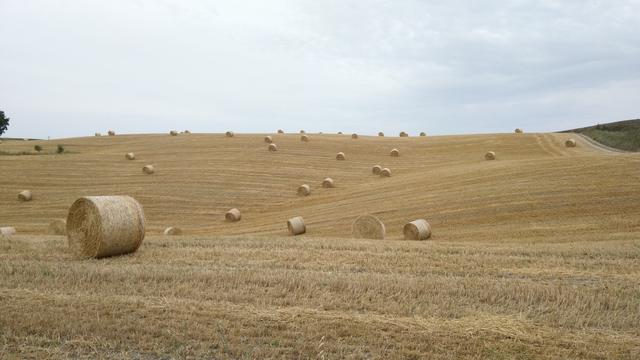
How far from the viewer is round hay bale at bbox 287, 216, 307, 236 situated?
20.6 m

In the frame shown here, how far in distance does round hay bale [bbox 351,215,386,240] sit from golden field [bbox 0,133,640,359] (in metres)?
1.81

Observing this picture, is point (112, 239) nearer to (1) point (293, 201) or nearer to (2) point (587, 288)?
(2) point (587, 288)

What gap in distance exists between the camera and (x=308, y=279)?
30.1ft

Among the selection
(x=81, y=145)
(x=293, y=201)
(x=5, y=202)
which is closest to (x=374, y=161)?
(x=293, y=201)

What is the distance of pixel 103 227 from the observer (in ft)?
38.8

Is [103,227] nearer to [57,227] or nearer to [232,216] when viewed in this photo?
[57,227]

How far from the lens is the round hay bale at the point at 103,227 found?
11867mm

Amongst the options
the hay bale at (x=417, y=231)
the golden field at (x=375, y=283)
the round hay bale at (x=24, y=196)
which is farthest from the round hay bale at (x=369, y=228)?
the round hay bale at (x=24, y=196)

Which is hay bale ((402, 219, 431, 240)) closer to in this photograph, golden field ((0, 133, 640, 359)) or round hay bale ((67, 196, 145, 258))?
→ golden field ((0, 133, 640, 359))

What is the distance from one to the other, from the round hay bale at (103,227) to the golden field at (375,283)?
42 centimetres

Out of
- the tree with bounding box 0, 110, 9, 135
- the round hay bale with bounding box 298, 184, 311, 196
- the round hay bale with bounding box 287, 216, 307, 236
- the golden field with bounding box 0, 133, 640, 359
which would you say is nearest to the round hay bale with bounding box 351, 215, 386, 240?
the golden field with bounding box 0, 133, 640, 359

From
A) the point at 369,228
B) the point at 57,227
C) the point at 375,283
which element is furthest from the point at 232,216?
the point at 375,283

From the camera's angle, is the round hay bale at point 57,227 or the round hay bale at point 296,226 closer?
the round hay bale at point 296,226

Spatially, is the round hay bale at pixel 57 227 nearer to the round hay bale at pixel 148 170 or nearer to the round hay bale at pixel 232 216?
the round hay bale at pixel 232 216
